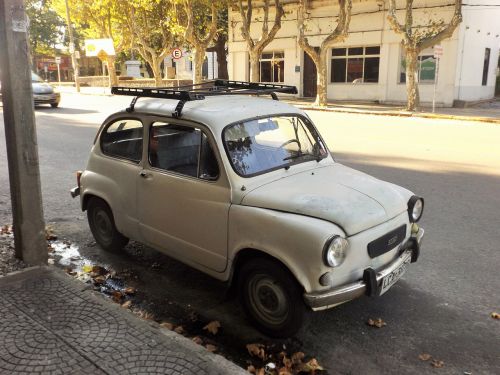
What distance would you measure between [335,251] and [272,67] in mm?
27692

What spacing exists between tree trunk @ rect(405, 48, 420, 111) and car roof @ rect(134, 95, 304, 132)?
17.1 m

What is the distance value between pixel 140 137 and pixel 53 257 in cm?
177

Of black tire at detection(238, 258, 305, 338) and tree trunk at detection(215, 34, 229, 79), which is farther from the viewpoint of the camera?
tree trunk at detection(215, 34, 229, 79)

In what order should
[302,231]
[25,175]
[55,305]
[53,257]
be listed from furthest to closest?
1. [53,257]
2. [25,175]
3. [55,305]
4. [302,231]

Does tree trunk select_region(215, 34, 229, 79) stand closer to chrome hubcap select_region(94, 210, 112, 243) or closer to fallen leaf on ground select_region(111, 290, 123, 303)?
chrome hubcap select_region(94, 210, 112, 243)

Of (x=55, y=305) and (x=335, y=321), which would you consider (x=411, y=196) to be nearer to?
(x=335, y=321)

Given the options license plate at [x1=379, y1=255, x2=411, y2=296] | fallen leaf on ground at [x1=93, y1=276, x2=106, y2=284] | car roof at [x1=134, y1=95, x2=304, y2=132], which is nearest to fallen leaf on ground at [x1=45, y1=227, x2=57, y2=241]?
fallen leaf on ground at [x1=93, y1=276, x2=106, y2=284]

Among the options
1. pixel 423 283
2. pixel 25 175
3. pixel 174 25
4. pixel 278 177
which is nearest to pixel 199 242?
pixel 278 177

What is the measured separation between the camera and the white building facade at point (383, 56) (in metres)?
22.8

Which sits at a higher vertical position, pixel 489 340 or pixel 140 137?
pixel 140 137

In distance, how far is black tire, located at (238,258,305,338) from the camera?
11.7 feet

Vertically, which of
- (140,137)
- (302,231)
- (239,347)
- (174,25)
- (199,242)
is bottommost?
(239,347)

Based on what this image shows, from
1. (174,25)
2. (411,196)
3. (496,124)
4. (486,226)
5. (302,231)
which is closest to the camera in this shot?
(302,231)

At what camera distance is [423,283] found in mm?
4629
